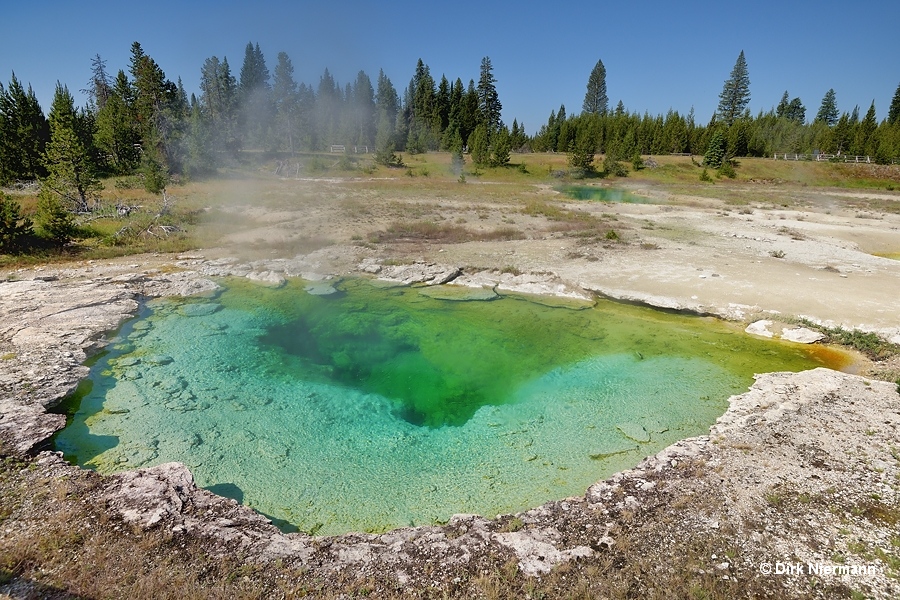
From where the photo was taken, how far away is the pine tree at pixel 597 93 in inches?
3346

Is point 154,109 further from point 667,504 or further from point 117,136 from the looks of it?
point 667,504

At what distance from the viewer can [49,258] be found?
53.5 feet

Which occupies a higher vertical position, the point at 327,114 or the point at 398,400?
the point at 327,114

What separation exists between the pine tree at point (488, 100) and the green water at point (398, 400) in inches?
2521

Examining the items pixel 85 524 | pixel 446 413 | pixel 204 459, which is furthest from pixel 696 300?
pixel 85 524

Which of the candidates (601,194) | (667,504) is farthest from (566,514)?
(601,194)

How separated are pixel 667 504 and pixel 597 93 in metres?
94.6

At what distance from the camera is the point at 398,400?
920 centimetres

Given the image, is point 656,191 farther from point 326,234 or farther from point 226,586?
point 226,586

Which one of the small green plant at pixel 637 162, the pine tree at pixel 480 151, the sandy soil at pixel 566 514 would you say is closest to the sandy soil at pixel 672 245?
the sandy soil at pixel 566 514

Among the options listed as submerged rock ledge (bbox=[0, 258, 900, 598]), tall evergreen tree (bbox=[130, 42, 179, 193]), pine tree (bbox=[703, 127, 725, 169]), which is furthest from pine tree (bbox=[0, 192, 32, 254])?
pine tree (bbox=[703, 127, 725, 169])

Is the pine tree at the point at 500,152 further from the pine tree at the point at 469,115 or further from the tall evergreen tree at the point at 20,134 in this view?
the tall evergreen tree at the point at 20,134

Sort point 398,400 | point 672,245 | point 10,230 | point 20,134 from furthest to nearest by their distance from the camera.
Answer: point 20,134 → point 672,245 → point 10,230 → point 398,400

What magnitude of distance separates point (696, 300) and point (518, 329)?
5.70 meters
